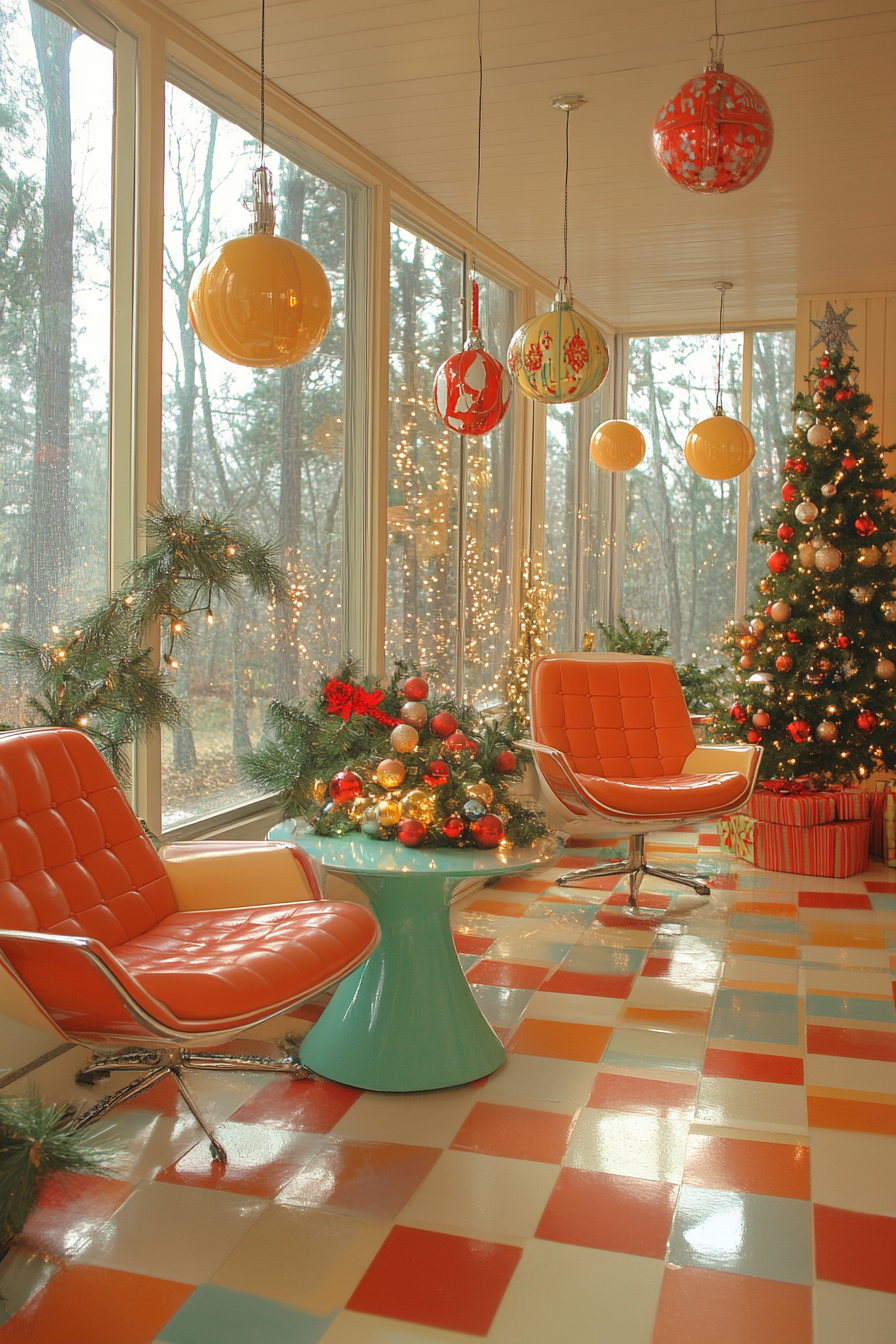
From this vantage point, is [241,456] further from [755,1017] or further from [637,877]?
[755,1017]

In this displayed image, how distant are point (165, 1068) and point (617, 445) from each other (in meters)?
4.36

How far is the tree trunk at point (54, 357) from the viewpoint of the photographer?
2793 millimetres

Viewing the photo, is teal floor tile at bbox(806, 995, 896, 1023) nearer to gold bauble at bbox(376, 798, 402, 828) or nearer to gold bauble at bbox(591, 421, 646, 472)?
gold bauble at bbox(376, 798, 402, 828)

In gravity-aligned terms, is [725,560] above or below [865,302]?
below

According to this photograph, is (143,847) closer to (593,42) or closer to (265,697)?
(265,697)

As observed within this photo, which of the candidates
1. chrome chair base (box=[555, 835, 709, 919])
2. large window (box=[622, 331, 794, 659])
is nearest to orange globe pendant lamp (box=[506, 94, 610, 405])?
chrome chair base (box=[555, 835, 709, 919])

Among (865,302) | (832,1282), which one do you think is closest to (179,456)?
(832,1282)

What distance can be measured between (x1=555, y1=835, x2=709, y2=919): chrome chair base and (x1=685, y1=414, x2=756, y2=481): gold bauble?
83.8 inches

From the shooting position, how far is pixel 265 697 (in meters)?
3.80

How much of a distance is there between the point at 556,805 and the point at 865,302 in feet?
12.7

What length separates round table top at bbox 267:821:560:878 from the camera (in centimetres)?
260

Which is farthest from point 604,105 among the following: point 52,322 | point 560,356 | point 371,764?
point 371,764

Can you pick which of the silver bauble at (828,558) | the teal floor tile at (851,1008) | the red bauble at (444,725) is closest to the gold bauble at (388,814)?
the red bauble at (444,725)

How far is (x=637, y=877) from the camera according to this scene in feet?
14.7
